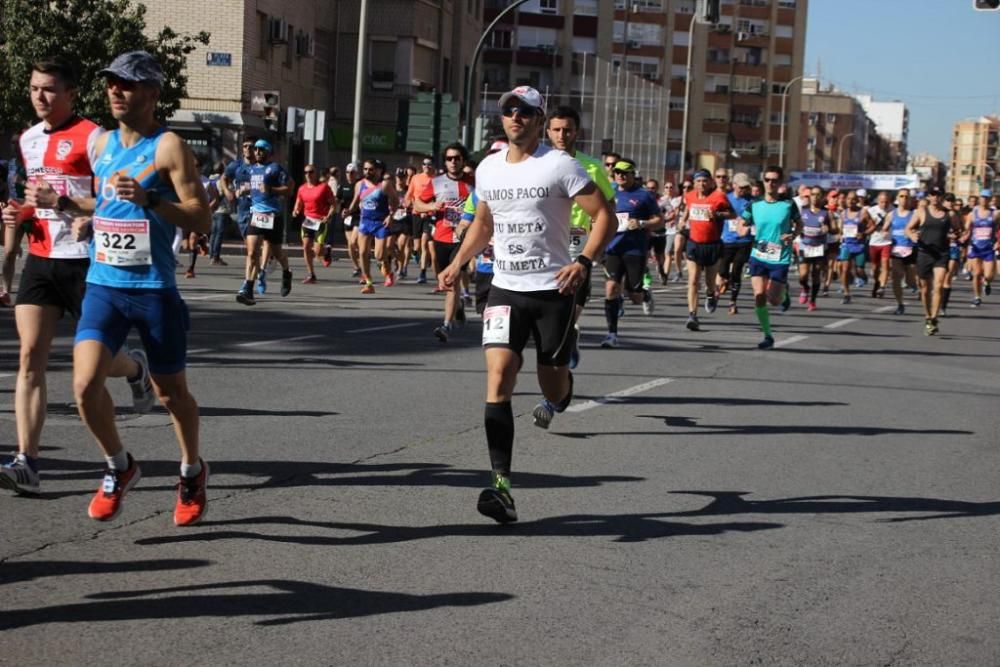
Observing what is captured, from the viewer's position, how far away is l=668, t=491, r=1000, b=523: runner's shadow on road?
7297 mm

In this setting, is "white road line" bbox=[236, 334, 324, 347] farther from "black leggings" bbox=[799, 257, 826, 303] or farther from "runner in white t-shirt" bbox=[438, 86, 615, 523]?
"black leggings" bbox=[799, 257, 826, 303]

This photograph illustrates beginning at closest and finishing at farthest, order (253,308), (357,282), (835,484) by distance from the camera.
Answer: (835,484) < (253,308) < (357,282)

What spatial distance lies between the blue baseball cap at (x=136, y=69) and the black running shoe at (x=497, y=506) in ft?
6.94

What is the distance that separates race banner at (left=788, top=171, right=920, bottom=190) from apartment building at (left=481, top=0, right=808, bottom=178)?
→ 634 cm

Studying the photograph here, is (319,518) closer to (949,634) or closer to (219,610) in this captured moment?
(219,610)

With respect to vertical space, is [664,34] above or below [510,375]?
above

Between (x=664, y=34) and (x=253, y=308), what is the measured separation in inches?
3566

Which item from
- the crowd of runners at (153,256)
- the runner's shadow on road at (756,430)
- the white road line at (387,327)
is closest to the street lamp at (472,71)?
the white road line at (387,327)

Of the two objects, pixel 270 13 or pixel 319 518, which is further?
pixel 270 13

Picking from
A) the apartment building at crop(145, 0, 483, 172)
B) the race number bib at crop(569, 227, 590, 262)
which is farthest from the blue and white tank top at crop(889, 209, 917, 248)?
the race number bib at crop(569, 227, 590, 262)

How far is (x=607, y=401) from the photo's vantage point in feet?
37.1

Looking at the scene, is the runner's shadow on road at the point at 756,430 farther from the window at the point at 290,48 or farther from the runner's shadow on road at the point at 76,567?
the window at the point at 290,48

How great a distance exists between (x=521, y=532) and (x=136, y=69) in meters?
2.39

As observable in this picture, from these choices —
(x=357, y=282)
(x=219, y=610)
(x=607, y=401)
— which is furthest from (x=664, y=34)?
(x=219, y=610)
